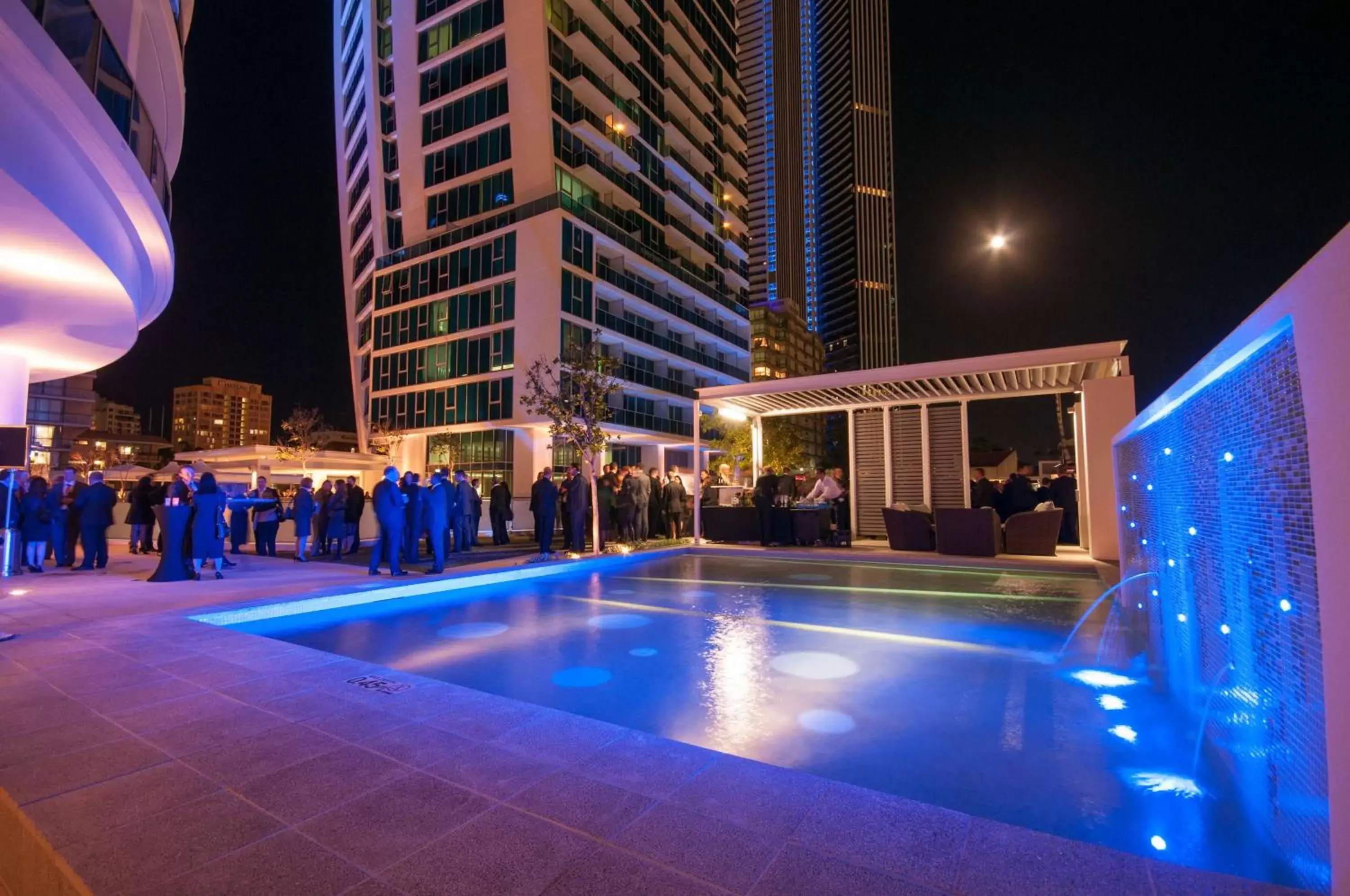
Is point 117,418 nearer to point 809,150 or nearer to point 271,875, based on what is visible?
point 809,150

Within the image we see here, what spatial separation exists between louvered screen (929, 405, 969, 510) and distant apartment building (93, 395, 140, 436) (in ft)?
688

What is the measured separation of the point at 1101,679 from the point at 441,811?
4525 mm

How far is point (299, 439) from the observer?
33344mm

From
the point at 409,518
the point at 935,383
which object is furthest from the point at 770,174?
the point at 409,518

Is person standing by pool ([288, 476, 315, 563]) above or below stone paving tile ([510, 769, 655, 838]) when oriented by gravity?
above

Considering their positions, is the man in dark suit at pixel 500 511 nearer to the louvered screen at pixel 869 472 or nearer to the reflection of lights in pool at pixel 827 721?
the louvered screen at pixel 869 472

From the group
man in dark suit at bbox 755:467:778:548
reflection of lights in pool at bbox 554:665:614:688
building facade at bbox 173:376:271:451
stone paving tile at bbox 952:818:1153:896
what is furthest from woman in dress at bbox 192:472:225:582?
building facade at bbox 173:376:271:451

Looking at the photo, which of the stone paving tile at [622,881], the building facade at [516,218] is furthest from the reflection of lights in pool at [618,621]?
the building facade at [516,218]

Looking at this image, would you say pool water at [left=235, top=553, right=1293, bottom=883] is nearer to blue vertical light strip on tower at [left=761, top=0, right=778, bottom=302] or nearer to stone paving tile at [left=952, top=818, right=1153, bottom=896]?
stone paving tile at [left=952, top=818, right=1153, bottom=896]

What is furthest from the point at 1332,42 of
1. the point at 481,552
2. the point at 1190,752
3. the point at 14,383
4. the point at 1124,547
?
the point at 14,383

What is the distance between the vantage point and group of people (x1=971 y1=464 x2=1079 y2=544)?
1224 cm

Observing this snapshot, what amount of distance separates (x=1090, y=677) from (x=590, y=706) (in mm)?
3584

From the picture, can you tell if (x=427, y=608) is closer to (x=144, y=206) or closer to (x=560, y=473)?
(x=144, y=206)

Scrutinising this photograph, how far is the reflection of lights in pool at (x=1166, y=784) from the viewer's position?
8.95 feet
